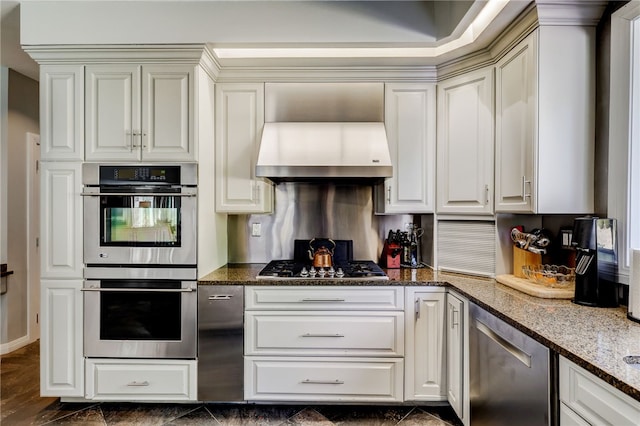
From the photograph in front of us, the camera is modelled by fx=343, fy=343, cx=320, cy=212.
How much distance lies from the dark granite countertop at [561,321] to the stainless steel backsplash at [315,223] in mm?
553

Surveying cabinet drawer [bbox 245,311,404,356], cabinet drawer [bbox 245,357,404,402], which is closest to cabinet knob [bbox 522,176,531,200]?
cabinet drawer [bbox 245,311,404,356]

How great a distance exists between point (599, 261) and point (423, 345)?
1107mm

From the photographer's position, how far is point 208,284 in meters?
2.23

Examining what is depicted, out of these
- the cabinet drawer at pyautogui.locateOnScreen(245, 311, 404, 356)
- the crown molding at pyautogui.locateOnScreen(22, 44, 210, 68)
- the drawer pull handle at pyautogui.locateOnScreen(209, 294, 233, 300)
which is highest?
the crown molding at pyautogui.locateOnScreen(22, 44, 210, 68)

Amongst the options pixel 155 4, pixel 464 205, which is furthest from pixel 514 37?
pixel 155 4

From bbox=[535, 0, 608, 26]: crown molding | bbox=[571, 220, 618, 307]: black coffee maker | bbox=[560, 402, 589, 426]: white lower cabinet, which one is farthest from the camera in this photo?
bbox=[535, 0, 608, 26]: crown molding

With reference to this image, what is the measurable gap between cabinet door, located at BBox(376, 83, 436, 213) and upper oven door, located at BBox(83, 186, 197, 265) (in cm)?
148

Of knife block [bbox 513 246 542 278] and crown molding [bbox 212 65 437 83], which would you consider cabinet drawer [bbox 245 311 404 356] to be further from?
crown molding [bbox 212 65 437 83]

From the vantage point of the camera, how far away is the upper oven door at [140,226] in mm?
2215

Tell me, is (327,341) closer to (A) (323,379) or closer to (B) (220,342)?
(A) (323,379)

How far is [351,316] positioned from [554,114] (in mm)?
A: 1640

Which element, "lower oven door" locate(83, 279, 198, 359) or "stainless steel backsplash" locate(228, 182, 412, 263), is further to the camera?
"stainless steel backsplash" locate(228, 182, 412, 263)

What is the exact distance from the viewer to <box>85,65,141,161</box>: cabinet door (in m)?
2.24

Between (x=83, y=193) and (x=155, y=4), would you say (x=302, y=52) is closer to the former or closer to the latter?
(x=155, y=4)
